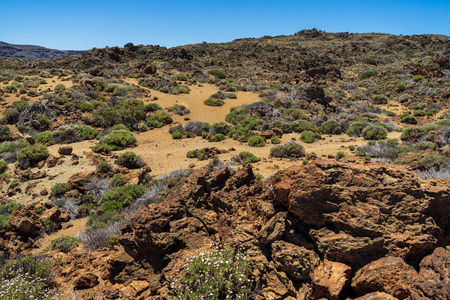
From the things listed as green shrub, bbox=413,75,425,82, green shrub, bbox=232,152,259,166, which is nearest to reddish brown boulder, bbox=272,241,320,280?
green shrub, bbox=232,152,259,166

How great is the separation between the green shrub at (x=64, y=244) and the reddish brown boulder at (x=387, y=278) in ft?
18.8

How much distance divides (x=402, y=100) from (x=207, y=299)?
2582 centimetres

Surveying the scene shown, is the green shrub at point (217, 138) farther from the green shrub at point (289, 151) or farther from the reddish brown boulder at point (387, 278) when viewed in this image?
the reddish brown boulder at point (387, 278)

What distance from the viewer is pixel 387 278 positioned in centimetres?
262

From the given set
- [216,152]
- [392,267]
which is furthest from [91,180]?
[392,267]

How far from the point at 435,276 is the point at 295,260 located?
4.38ft

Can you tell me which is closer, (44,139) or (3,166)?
(3,166)

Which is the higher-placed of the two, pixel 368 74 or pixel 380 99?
pixel 368 74

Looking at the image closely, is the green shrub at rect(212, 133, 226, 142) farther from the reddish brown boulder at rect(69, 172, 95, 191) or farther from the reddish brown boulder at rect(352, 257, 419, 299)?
the reddish brown boulder at rect(352, 257, 419, 299)

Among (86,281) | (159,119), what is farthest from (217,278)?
(159,119)

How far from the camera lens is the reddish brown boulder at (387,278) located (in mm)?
2539

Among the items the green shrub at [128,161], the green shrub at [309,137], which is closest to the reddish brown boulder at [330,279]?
the green shrub at [128,161]

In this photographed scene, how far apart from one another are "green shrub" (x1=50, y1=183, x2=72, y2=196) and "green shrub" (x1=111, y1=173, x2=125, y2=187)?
1.32m

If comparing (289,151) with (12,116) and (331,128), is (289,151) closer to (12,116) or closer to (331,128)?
(331,128)
